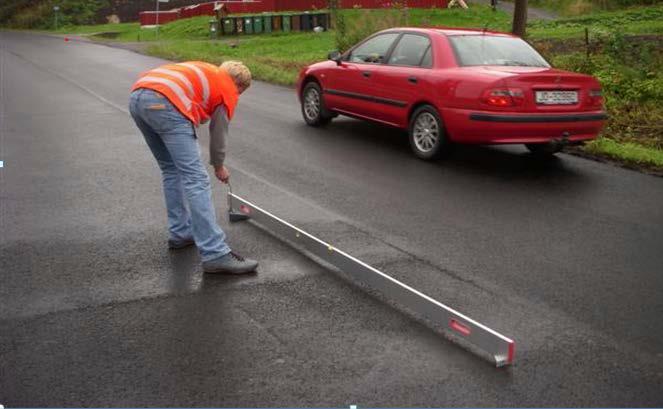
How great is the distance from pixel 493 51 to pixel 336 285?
5.20 meters

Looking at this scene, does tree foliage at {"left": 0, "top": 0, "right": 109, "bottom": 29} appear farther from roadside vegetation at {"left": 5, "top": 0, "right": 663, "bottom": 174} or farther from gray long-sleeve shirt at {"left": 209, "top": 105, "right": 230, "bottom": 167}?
gray long-sleeve shirt at {"left": 209, "top": 105, "right": 230, "bottom": 167}

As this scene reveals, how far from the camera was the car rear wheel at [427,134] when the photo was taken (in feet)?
29.9

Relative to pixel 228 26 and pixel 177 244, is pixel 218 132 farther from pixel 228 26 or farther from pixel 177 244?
pixel 228 26

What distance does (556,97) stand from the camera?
343 inches

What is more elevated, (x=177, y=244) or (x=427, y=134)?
(x=427, y=134)

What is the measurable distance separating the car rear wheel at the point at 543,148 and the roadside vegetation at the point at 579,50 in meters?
0.58

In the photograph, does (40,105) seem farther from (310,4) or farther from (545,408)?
(310,4)

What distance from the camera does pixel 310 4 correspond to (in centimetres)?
4253

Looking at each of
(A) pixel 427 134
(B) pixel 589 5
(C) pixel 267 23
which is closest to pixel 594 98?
(A) pixel 427 134

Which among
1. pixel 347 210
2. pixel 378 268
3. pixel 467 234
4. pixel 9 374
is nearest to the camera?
pixel 9 374

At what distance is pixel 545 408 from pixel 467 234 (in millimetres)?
2898

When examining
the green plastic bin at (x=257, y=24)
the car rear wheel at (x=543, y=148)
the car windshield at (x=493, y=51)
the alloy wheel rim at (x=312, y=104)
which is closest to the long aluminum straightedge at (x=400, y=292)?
the car windshield at (x=493, y=51)

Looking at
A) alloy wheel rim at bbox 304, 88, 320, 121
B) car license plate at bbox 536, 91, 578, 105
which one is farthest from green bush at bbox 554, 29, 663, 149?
alloy wheel rim at bbox 304, 88, 320, 121

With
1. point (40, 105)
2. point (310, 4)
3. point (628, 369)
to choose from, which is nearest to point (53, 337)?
point (628, 369)
